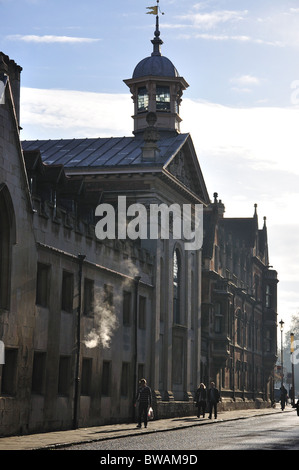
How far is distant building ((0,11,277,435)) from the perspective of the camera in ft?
98.8

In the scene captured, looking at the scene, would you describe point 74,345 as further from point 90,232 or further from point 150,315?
point 150,315

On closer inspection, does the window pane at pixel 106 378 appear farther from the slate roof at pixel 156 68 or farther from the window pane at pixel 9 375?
the slate roof at pixel 156 68

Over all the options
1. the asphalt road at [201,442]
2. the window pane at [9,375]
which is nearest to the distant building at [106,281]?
the window pane at [9,375]

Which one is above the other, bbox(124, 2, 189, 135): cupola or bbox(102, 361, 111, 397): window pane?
bbox(124, 2, 189, 135): cupola

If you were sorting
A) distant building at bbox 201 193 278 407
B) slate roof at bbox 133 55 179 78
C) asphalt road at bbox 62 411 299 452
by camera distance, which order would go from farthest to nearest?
distant building at bbox 201 193 278 407, slate roof at bbox 133 55 179 78, asphalt road at bbox 62 411 299 452

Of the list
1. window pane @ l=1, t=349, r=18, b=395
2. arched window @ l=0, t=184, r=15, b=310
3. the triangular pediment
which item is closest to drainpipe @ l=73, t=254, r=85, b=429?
window pane @ l=1, t=349, r=18, b=395

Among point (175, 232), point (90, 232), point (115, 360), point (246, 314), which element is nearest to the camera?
point (90, 232)

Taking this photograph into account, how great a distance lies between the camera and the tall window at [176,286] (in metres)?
53.0

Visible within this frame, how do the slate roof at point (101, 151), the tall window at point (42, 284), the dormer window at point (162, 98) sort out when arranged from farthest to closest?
the dormer window at point (162, 98), the slate roof at point (101, 151), the tall window at point (42, 284)

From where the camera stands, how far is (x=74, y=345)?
35.2 metres

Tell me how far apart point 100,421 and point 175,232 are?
Answer: 16.0m

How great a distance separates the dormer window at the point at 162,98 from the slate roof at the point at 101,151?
1.92 m

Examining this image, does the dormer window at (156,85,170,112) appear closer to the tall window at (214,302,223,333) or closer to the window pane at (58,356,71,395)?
the tall window at (214,302,223,333)

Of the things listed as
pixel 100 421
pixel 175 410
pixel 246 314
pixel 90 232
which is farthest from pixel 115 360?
pixel 246 314
